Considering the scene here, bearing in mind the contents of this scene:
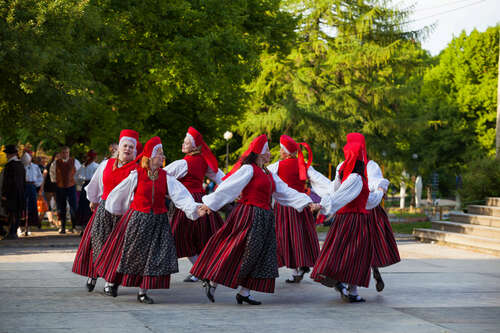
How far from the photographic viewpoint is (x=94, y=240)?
348 inches

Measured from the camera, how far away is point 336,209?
338 inches

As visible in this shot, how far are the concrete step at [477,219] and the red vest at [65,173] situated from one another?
29.3 feet

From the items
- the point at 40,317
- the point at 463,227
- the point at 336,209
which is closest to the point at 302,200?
the point at 336,209

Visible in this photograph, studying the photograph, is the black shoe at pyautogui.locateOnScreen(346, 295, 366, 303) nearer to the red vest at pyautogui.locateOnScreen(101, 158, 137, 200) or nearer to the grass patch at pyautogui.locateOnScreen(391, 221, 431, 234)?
the red vest at pyautogui.locateOnScreen(101, 158, 137, 200)

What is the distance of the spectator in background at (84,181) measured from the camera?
16922 mm

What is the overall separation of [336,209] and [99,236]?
2.73m

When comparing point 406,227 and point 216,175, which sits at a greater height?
point 216,175

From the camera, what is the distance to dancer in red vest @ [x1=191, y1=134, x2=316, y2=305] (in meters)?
8.11

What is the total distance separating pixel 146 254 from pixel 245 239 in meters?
1.06

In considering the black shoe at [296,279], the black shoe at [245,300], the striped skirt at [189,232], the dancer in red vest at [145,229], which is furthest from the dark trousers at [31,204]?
the black shoe at [245,300]

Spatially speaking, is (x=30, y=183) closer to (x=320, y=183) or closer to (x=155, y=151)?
(x=320, y=183)

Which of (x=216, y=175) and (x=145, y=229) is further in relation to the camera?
(x=216, y=175)

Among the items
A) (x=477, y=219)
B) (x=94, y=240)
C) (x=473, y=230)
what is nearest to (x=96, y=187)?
(x=94, y=240)

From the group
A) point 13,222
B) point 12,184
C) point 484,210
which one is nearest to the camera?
point 12,184
